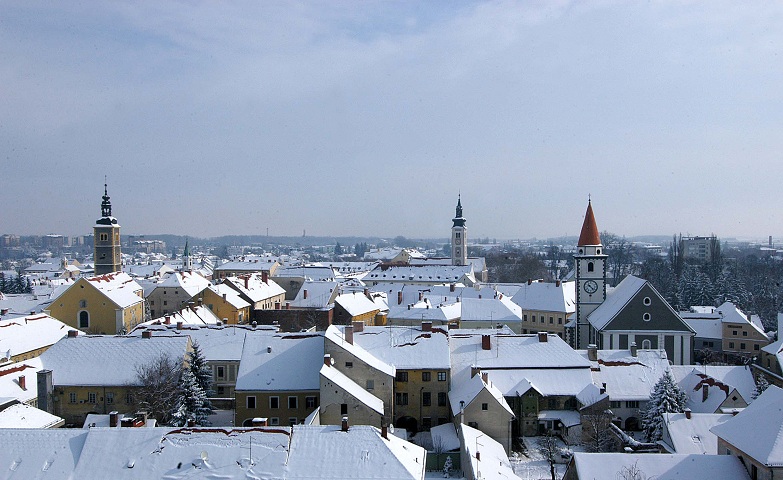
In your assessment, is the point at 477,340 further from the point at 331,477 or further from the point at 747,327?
the point at 747,327

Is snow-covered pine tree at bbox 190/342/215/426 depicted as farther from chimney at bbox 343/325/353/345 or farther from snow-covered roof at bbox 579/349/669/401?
snow-covered roof at bbox 579/349/669/401

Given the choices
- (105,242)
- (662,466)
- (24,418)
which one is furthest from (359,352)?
(105,242)

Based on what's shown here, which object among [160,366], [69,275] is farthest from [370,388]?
[69,275]

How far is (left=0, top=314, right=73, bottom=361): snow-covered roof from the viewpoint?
151 feet

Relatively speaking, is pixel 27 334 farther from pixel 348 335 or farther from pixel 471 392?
pixel 471 392

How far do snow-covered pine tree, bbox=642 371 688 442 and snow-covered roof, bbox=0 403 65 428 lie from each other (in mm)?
29216

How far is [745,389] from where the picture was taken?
3809 cm

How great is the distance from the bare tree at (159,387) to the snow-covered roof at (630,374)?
78.5 feet

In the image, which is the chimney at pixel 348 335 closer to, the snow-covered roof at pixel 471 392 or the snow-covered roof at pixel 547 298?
the snow-covered roof at pixel 471 392

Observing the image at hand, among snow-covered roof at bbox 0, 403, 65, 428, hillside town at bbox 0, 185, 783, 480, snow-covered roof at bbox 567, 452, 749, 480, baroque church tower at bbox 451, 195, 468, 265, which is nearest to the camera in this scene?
hillside town at bbox 0, 185, 783, 480

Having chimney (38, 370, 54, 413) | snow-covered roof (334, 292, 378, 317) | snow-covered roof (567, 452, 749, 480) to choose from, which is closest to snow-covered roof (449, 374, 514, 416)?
snow-covered roof (567, 452, 749, 480)

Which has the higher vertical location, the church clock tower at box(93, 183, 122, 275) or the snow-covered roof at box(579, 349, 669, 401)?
the church clock tower at box(93, 183, 122, 275)

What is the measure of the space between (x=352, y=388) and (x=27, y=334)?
30716 millimetres

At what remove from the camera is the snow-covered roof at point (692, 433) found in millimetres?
27953
